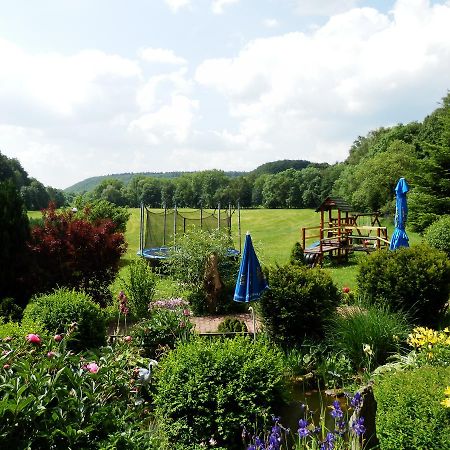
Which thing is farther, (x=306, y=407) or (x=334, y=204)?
(x=334, y=204)

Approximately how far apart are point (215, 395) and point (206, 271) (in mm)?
6342

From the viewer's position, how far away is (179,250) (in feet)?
36.8

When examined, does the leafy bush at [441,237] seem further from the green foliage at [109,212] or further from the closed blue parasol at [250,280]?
the green foliage at [109,212]

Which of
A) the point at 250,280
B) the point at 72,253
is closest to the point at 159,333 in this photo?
the point at 250,280

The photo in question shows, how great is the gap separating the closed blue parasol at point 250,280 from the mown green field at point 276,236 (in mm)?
4786

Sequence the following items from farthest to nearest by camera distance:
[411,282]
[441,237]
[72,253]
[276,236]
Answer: [276,236] < [441,237] < [72,253] < [411,282]

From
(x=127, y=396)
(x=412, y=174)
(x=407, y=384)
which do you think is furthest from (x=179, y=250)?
(x=412, y=174)

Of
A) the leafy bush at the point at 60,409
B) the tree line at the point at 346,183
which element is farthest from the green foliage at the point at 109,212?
the leafy bush at the point at 60,409

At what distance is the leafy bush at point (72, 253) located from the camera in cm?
902

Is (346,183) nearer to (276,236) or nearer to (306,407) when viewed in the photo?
(276,236)

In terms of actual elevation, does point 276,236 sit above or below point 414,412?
below

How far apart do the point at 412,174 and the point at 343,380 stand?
1903cm

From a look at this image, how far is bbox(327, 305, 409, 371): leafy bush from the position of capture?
6430mm

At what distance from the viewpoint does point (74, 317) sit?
6.37 metres
